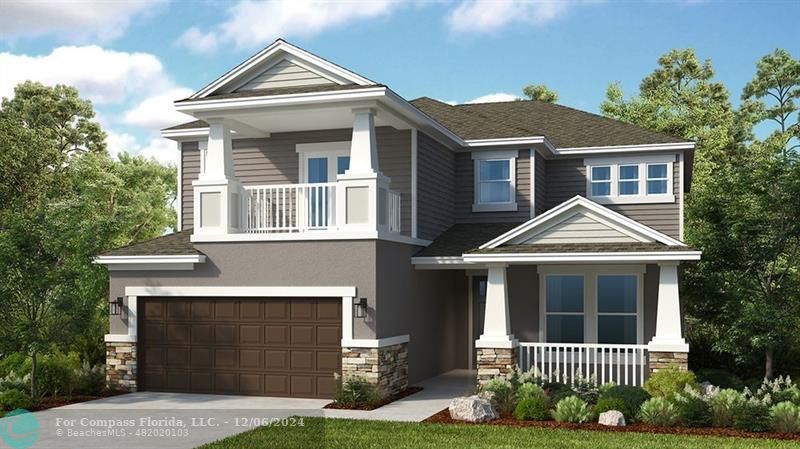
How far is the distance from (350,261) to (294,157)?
4047 mm

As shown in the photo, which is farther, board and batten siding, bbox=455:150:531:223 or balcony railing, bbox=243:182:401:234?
board and batten siding, bbox=455:150:531:223

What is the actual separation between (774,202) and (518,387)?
22.6 feet

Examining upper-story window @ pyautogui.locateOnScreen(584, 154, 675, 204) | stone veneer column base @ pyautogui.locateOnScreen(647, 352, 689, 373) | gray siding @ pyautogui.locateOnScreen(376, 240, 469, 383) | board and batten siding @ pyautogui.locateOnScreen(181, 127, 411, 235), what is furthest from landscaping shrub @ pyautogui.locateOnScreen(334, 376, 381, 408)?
upper-story window @ pyautogui.locateOnScreen(584, 154, 675, 204)

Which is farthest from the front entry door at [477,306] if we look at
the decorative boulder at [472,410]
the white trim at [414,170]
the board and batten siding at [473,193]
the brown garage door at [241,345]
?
the decorative boulder at [472,410]

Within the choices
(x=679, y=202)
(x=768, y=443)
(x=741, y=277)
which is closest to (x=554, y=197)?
(x=679, y=202)

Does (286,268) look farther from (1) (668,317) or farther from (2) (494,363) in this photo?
(1) (668,317)

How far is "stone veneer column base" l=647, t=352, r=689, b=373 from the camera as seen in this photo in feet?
50.8

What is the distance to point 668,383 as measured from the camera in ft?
48.4

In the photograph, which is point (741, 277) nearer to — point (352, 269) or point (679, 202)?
point (679, 202)

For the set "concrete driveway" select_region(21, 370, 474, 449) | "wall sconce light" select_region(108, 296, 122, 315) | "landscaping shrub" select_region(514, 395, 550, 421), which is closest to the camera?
"concrete driveway" select_region(21, 370, 474, 449)

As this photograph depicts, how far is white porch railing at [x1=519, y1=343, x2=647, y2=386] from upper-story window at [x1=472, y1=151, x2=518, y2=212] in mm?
3732

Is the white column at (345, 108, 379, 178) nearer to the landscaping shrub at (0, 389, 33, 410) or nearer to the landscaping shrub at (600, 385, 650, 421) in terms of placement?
the landscaping shrub at (600, 385, 650, 421)

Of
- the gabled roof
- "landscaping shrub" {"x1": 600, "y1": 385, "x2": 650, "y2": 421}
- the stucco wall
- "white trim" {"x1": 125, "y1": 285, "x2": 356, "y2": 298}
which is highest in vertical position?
the gabled roof

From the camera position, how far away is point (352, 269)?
1587cm
